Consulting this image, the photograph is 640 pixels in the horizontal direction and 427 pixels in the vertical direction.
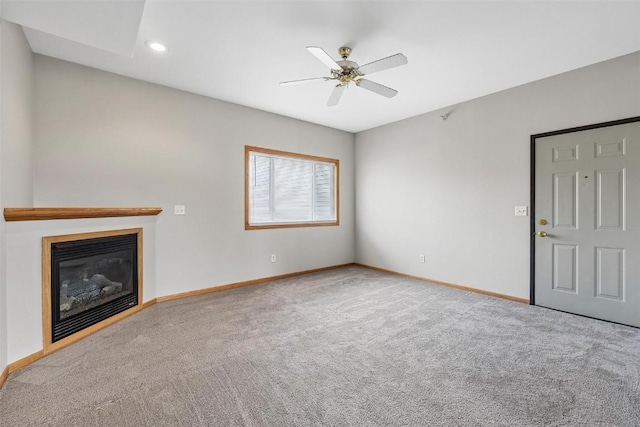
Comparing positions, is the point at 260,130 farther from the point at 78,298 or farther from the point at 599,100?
the point at 599,100

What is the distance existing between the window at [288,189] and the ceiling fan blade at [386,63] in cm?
232

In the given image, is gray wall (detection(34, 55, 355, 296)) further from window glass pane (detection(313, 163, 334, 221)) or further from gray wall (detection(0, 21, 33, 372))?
window glass pane (detection(313, 163, 334, 221))

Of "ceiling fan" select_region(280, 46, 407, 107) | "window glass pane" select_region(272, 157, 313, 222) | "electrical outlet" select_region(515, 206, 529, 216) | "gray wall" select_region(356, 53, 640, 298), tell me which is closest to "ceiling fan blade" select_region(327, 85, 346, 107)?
"ceiling fan" select_region(280, 46, 407, 107)

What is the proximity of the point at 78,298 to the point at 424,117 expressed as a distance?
492 cm

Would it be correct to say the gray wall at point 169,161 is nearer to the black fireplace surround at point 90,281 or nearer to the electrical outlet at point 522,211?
the black fireplace surround at point 90,281

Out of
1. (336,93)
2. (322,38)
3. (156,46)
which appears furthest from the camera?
(336,93)

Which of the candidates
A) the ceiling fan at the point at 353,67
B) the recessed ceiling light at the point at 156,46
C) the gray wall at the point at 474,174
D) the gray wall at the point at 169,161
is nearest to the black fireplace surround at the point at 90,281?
the gray wall at the point at 169,161

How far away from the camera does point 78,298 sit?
257 centimetres

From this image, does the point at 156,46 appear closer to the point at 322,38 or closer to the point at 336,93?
the point at 322,38

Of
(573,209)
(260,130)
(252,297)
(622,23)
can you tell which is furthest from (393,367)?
(260,130)

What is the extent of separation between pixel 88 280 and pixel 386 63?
11.2 feet

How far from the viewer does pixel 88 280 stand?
269 cm

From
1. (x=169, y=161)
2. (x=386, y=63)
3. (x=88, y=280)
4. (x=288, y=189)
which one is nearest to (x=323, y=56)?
(x=386, y=63)

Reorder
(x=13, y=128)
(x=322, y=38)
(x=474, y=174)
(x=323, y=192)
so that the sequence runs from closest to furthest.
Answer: (x=13, y=128), (x=322, y=38), (x=474, y=174), (x=323, y=192)
